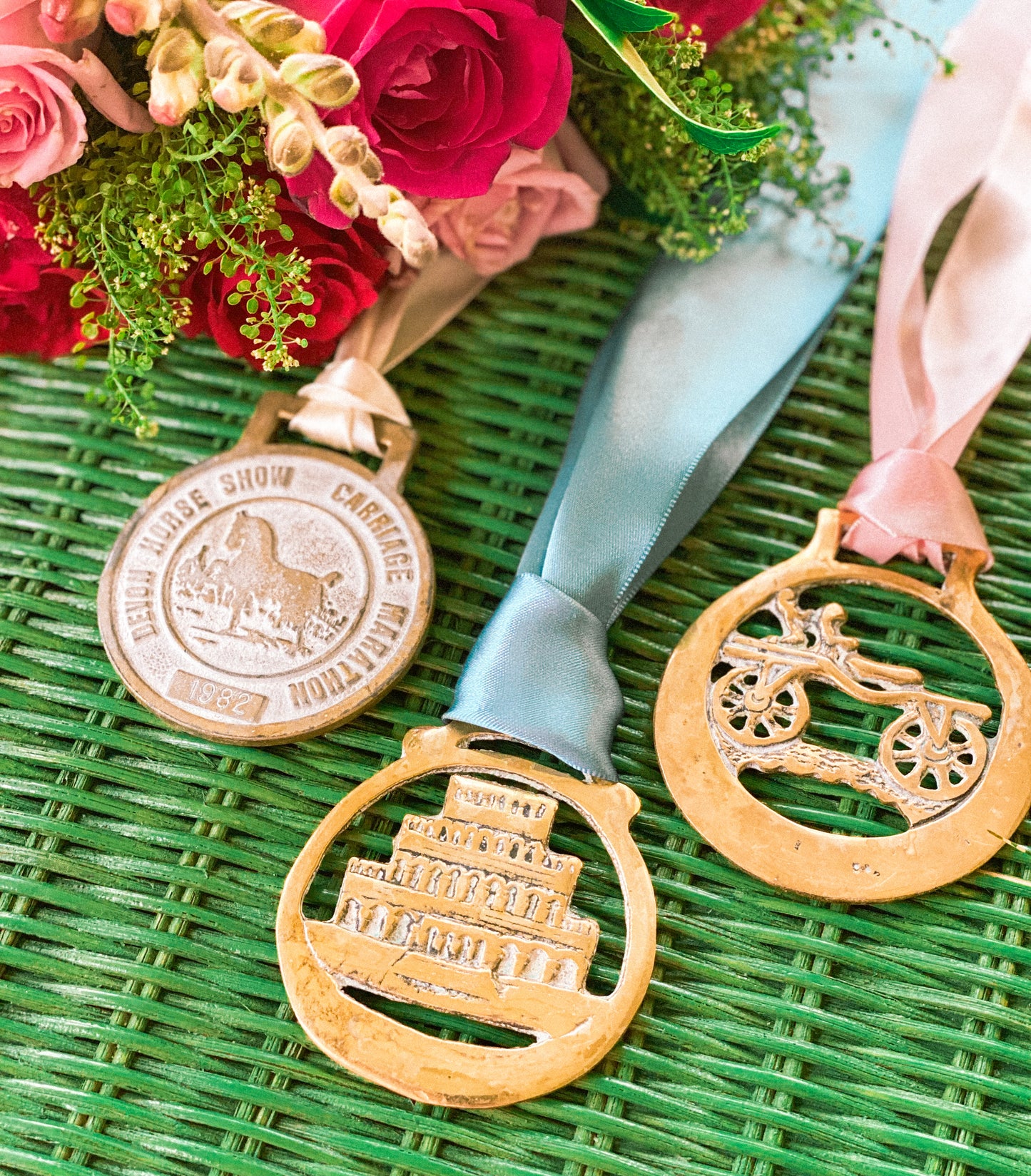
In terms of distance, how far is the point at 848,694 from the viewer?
922mm

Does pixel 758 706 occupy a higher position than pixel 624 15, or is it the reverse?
pixel 624 15

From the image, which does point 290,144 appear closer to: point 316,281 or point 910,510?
point 316,281

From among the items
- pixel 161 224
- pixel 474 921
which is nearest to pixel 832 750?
pixel 474 921

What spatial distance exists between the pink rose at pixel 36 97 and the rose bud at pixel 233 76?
0.42ft

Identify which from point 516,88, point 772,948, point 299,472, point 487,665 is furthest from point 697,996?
point 516,88

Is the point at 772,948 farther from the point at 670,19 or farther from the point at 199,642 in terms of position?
the point at 670,19

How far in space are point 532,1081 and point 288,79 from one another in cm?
67

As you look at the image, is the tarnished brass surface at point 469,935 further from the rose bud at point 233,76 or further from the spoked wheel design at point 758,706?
the rose bud at point 233,76

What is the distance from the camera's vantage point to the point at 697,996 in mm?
838

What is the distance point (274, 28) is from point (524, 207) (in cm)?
41

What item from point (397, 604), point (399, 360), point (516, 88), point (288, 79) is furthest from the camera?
point (399, 360)

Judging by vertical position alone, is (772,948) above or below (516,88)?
below

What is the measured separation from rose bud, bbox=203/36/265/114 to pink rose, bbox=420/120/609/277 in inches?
11.4

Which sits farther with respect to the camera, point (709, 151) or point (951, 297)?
point (951, 297)
